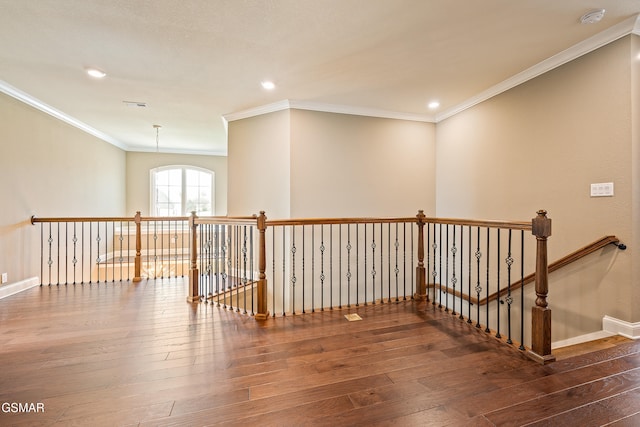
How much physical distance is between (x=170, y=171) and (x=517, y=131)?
7.84 meters

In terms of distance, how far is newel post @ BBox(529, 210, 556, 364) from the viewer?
210cm

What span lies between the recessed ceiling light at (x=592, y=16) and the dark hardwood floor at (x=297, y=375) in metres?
2.72

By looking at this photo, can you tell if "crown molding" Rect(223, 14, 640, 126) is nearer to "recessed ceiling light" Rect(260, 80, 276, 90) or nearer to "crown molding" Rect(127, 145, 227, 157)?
"recessed ceiling light" Rect(260, 80, 276, 90)

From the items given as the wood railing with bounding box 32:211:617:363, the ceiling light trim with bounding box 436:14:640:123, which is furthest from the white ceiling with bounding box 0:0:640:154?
the wood railing with bounding box 32:211:617:363

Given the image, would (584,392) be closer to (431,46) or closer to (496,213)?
(496,213)

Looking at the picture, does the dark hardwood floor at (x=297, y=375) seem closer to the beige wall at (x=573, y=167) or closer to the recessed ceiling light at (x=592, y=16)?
the beige wall at (x=573, y=167)

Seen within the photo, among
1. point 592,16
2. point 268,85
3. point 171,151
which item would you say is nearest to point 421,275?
point 592,16

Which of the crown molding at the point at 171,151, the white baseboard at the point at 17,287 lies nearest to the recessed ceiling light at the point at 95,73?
the white baseboard at the point at 17,287

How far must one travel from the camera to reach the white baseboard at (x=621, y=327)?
2.53 meters

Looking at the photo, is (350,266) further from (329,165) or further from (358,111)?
(358,111)

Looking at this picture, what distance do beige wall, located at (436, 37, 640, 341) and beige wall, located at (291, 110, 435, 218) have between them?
1.12m

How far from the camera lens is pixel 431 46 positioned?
284cm

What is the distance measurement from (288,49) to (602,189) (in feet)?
10.8

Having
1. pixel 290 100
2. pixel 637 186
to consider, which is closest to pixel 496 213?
pixel 637 186
